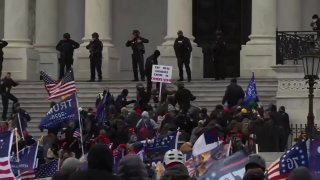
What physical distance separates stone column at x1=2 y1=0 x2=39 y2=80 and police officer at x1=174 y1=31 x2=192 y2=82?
21.4ft

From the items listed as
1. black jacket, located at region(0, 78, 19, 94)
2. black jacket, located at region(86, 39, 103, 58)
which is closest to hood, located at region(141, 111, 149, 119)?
black jacket, located at region(0, 78, 19, 94)

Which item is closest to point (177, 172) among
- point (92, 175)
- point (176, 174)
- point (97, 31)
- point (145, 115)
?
point (176, 174)

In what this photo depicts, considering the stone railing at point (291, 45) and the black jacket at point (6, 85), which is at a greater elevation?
the stone railing at point (291, 45)

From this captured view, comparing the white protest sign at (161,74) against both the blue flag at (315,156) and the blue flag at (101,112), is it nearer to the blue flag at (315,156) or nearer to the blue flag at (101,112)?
the blue flag at (101,112)

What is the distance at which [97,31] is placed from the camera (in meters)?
43.2

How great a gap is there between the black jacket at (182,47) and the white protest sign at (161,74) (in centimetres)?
423

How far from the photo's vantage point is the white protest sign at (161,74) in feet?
113

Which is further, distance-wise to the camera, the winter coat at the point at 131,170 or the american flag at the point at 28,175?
the american flag at the point at 28,175

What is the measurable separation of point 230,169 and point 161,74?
20.7 meters

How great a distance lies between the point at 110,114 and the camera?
3067 cm

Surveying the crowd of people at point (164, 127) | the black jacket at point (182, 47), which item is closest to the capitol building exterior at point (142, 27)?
the black jacket at point (182, 47)

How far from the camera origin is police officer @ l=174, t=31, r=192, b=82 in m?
38.7

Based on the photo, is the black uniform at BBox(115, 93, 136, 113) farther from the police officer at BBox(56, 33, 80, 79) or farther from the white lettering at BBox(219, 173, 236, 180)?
the white lettering at BBox(219, 173, 236, 180)

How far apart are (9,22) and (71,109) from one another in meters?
19.7
